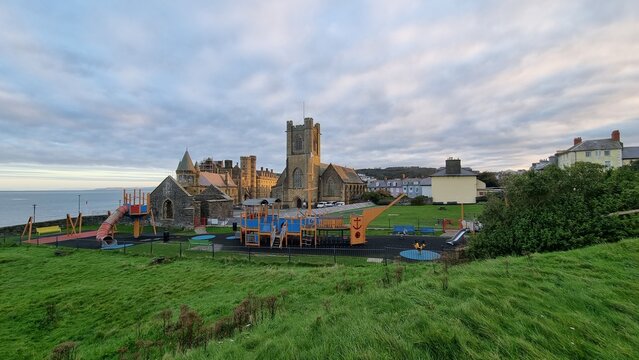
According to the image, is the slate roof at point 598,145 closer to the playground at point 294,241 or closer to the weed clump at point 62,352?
the playground at point 294,241

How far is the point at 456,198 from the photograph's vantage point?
5831cm

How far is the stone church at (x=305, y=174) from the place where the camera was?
206ft

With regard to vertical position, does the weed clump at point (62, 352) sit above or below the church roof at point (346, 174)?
below

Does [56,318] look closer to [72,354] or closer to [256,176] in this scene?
[72,354]

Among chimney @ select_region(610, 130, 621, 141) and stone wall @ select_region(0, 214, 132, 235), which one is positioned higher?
chimney @ select_region(610, 130, 621, 141)

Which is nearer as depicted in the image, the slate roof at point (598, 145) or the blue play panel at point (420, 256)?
the blue play panel at point (420, 256)

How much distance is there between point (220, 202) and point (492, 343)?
1504 inches

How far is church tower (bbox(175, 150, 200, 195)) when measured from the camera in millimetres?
51559

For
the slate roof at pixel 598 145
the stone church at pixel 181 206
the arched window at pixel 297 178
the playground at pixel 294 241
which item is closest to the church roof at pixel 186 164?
the stone church at pixel 181 206

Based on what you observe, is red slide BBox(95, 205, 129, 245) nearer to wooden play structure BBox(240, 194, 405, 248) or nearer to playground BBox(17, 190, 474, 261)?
playground BBox(17, 190, 474, 261)

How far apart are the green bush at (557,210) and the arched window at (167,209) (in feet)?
109

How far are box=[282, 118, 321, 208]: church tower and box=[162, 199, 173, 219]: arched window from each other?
28276 mm

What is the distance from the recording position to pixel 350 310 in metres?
6.36

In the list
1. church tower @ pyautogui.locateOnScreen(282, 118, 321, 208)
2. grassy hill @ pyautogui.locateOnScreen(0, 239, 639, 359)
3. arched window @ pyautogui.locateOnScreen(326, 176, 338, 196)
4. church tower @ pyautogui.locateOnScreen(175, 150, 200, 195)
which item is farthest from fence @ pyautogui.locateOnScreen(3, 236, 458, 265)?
arched window @ pyautogui.locateOnScreen(326, 176, 338, 196)
